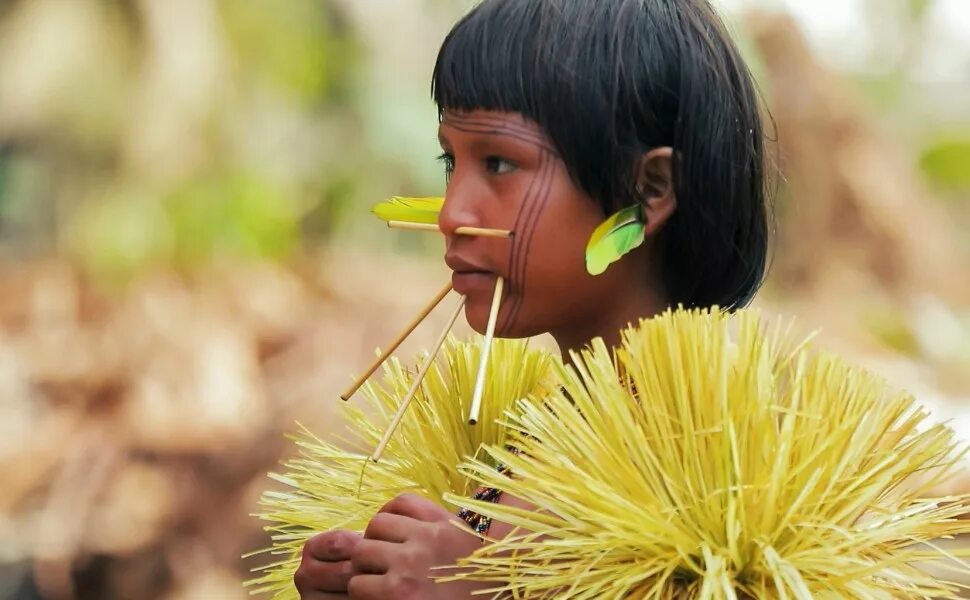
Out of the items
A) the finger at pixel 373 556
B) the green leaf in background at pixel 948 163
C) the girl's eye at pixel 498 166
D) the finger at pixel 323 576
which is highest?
the green leaf in background at pixel 948 163

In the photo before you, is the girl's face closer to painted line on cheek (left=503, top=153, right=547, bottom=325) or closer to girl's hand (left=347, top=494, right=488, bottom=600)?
painted line on cheek (left=503, top=153, right=547, bottom=325)

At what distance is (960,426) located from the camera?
2648mm

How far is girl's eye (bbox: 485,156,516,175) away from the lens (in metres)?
0.89

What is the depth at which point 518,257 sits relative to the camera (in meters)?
0.89

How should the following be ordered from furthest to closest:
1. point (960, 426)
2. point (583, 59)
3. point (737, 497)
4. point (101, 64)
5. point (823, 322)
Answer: point (823, 322) < point (101, 64) < point (960, 426) < point (583, 59) < point (737, 497)

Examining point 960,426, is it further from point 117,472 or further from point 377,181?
point 117,472

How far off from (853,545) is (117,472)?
2196mm

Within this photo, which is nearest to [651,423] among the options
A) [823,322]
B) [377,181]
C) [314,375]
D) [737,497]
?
[737,497]

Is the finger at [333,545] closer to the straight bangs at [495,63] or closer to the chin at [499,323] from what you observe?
the chin at [499,323]

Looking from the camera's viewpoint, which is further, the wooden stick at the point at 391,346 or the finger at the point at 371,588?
the wooden stick at the point at 391,346

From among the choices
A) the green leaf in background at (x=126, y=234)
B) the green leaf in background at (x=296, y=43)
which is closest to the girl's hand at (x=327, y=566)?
the green leaf in background at (x=126, y=234)

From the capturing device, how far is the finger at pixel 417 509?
0.82 metres

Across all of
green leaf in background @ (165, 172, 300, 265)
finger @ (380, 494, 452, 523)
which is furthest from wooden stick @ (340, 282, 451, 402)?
green leaf in background @ (165, 172, 300, 265)

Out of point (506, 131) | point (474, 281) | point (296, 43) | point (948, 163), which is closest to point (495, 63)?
point (506, 131)
